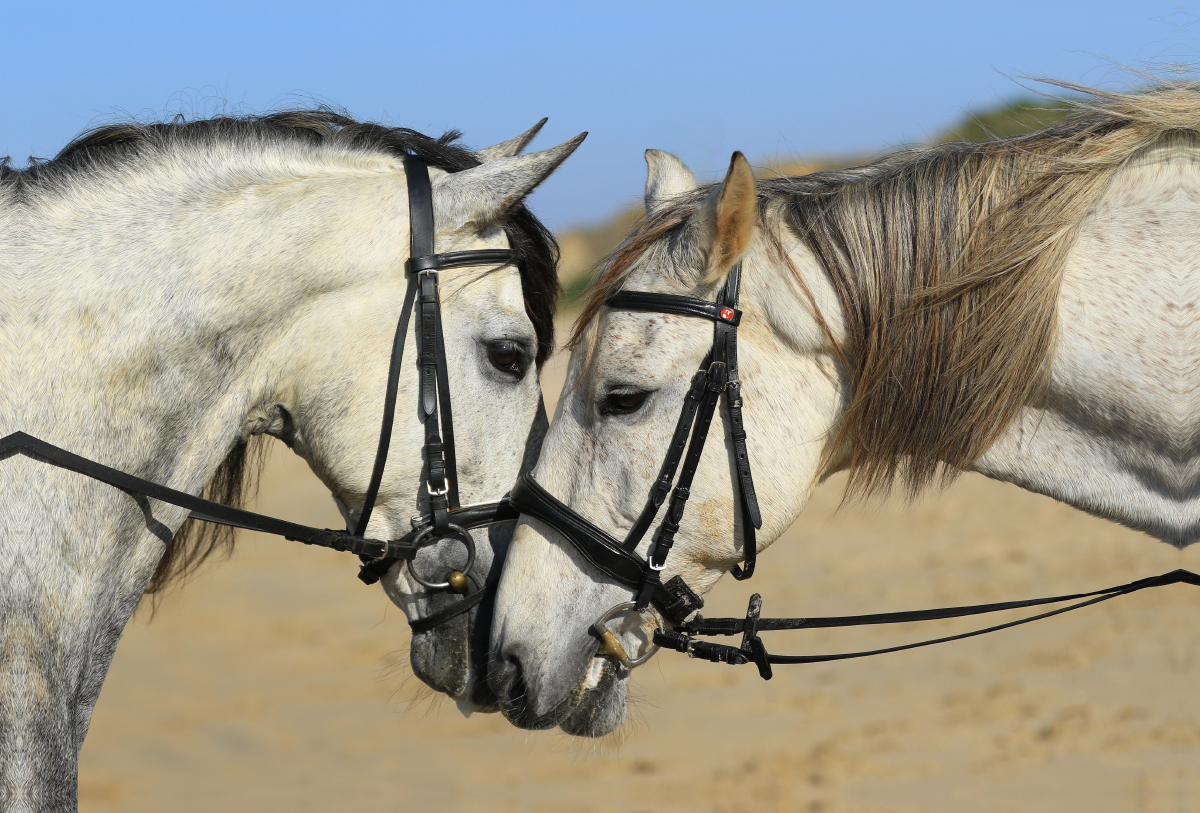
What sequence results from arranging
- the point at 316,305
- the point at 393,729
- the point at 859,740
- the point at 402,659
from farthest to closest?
the point at 393,729 < the point at 859,740 < the point at 402,659 < the point at 316,305

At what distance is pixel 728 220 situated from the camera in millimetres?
2143

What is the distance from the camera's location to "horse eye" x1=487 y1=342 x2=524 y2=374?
2529 mm

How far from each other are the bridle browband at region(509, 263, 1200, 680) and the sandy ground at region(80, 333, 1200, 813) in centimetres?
108

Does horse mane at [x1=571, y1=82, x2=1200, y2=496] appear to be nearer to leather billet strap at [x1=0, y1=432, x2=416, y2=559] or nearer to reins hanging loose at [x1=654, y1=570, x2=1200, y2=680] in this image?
reins hanging loose at [x1=654, y1=570, x2=1200, y2=680]

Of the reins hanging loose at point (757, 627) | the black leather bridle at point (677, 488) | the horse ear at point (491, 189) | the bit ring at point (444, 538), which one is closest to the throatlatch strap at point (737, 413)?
Answer: the black leather bridle at point (677, 488)

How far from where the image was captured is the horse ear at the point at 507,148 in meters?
2.90

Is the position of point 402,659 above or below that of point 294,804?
above

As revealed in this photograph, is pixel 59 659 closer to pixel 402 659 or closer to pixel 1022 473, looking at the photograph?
pixel 402 659

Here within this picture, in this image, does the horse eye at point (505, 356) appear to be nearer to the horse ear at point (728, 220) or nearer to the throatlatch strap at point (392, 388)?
the throatlatch strap at point (392, 388)

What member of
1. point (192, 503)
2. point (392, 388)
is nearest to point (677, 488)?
point (392, 388)

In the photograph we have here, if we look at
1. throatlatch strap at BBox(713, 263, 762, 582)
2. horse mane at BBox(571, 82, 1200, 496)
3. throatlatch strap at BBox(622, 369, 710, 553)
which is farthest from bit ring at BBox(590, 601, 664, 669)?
horse mane at BBox(571, 82, 1200, 496)

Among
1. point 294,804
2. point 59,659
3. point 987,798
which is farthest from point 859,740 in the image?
point 59,659

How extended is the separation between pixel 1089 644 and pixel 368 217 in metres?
6.93

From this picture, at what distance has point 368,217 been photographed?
246cm
